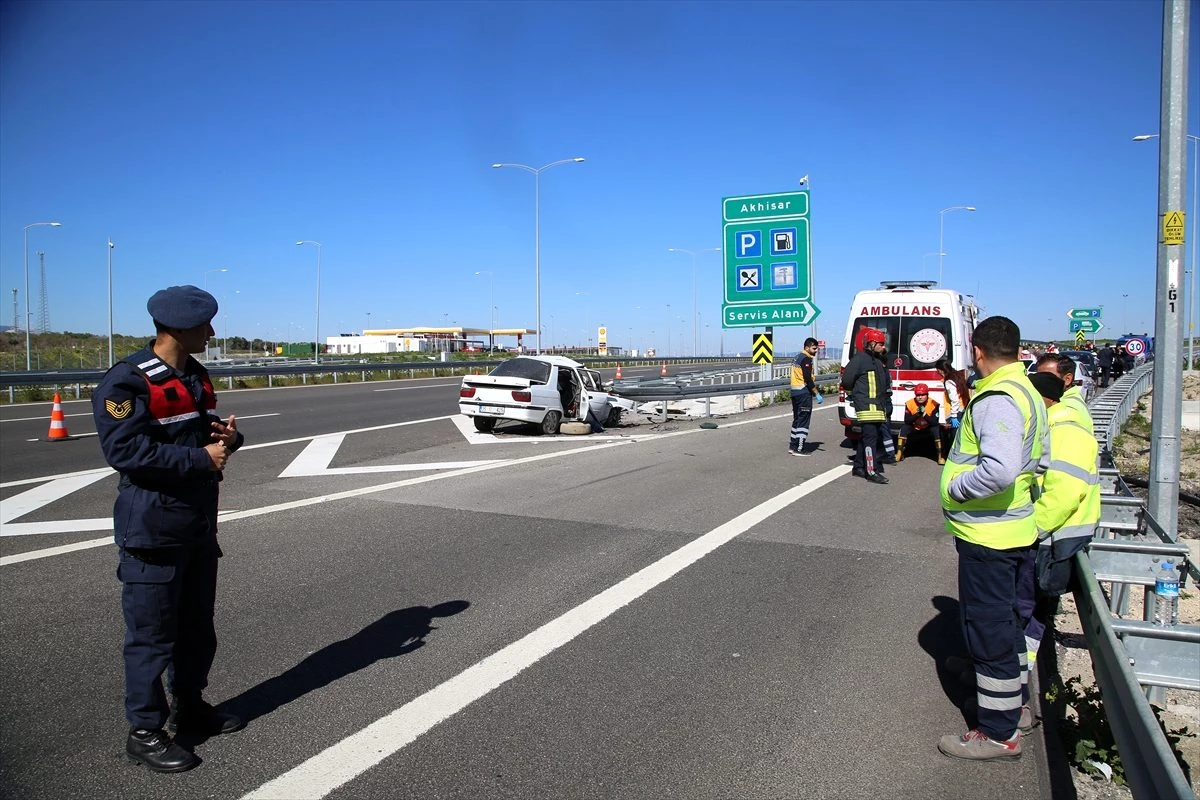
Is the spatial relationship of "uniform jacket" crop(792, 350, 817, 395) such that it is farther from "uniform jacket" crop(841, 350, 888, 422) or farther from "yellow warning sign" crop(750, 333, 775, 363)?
"yellow warning sign" crop(750, 333, 775, 363)

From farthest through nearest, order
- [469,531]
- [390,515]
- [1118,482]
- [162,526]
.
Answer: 1. [390,515]
2. [469,531]
3. [1118,482]
4. [162,526]

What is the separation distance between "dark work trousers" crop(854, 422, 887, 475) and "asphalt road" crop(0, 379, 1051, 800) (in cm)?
107

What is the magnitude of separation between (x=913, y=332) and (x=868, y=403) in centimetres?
356

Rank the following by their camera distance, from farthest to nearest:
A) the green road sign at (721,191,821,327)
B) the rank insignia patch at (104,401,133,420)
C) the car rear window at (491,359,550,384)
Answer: the green road sign at (721,191,821,327)
the car rear window at (491,359,550,384)
the rank insignia patch at (104,401,133,420)

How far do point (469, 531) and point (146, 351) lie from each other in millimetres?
4739

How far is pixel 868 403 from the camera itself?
1167cm

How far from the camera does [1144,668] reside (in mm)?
3691

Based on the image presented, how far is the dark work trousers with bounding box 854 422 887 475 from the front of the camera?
11.7 metres

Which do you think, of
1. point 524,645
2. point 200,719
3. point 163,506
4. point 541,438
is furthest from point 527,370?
point 163,506

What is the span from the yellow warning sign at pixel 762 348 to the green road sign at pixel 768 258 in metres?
0.40

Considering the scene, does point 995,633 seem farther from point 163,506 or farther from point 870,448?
point 870,448

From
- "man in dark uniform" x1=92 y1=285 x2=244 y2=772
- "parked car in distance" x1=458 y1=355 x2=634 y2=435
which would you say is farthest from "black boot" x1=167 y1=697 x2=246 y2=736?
"parked car in distance" x1=458 y1=355 x2=634 y2=435

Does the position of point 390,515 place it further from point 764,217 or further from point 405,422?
point 764,217

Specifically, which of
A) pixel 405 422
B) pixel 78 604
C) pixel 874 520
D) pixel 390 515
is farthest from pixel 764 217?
pixel 78 604
